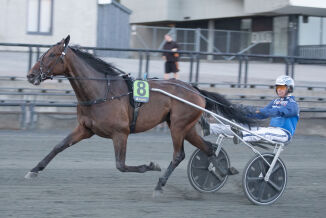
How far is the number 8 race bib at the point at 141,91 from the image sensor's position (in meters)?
6.86

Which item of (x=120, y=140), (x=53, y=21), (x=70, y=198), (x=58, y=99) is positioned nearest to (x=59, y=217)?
(x=70, y=198)

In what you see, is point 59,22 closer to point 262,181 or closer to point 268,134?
point 268,134

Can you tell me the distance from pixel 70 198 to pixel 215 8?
25.6 meters

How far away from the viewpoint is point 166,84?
7258mm

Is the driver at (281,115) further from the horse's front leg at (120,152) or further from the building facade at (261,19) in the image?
the building facade at (261,19)

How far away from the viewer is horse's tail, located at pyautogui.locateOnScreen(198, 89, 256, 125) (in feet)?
24.1

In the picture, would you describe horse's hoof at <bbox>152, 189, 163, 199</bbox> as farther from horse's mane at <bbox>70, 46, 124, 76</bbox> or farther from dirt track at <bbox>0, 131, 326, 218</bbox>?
horse's mane at <bbox>70, 46, 124, 76</bbox>

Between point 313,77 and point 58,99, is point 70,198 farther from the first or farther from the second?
point 313,77

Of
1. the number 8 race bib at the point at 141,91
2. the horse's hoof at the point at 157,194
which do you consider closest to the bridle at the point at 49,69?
the number 8 race bib at the point at 141,91

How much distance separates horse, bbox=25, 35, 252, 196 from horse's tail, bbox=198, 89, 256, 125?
1cm

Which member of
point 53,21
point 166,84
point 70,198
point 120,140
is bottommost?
point 70,198

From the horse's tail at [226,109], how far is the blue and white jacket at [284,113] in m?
0.37

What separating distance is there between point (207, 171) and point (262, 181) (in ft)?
2.69

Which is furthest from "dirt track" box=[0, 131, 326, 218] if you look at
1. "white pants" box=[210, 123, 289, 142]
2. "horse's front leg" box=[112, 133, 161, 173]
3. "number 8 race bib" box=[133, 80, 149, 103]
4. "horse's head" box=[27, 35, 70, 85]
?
"horse's head" box=[27, 35, 70, 85]
